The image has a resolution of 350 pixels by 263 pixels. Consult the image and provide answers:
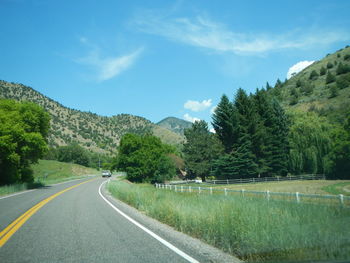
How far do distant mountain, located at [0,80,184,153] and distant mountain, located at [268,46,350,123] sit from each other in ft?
249

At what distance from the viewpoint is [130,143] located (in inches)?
2359

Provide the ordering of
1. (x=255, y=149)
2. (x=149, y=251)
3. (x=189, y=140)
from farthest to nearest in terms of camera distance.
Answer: (x=189, y=140) < (x=255, y=149) < (x=149, y=251)

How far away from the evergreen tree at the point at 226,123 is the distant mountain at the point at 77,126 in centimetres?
9765

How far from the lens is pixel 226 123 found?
56875mm

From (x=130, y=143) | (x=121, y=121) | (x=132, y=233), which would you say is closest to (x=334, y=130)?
(x=130, y=143)

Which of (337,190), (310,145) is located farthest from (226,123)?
(337,190)

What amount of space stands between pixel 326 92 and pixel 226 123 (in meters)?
59.6

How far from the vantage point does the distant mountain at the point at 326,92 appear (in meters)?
76.4

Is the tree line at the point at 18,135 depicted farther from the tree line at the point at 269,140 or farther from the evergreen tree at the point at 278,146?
the evergreen tree at the point at 278,146

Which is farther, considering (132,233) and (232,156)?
(232,156)

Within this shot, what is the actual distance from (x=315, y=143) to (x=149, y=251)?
55.8m

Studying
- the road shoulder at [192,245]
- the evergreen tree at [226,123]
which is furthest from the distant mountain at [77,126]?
the road shoulder at [192,245]

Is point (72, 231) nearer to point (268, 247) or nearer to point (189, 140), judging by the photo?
point (268, 247)

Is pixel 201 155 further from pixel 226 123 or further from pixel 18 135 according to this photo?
pixel 18 135
